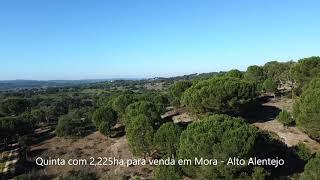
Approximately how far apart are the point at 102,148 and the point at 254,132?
2758 cm

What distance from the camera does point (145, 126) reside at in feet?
133

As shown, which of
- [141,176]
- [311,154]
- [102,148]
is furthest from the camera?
[102,148]

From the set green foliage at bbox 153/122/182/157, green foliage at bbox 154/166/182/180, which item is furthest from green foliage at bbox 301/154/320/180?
green foliage at bbox 153/122/182/157

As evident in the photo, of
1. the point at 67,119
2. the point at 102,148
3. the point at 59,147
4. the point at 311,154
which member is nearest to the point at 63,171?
the point at 102,148

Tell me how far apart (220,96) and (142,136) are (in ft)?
43.7

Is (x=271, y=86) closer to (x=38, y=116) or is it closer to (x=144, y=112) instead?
(x=144, y=112)

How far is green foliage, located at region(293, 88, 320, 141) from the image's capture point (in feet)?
Answer: 119

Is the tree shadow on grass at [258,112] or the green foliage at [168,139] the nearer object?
the green foliage at [168,139]

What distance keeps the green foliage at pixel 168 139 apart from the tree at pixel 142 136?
5.39 ft

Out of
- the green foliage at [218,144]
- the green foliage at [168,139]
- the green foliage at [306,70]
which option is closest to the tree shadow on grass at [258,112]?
the green foliage at [306,70]

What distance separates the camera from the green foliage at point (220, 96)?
160 ft

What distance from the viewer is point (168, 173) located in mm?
29922

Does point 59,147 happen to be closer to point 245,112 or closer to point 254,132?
point 245,112

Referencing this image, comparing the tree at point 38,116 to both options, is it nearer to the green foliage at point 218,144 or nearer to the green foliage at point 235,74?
the green foliage at point 235,74
